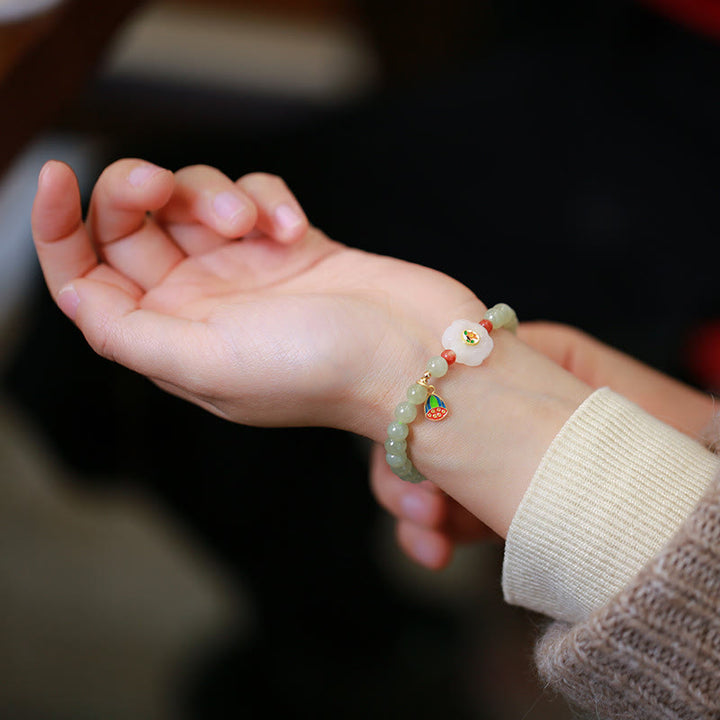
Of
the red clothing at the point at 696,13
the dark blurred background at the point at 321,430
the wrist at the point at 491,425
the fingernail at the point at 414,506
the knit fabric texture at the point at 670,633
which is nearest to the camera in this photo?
the knit fabric texture at the point at 670,633

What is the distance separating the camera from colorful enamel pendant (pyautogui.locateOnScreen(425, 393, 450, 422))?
0.57m

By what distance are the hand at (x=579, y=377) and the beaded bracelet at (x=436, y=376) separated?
17 cm

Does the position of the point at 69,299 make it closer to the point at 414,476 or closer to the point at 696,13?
the point at 414,476

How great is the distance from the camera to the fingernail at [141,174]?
59cm

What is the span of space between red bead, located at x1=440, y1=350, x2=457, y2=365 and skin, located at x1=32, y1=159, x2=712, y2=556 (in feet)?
0.05

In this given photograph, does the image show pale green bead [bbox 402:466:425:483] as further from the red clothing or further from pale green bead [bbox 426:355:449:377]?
the red clothing

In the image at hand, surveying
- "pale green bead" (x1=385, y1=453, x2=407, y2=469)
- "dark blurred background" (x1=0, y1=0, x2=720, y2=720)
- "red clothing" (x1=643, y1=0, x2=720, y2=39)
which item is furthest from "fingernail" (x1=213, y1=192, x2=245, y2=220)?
"red clothing" (x1=643, y1=0, x2=720, y2=39)

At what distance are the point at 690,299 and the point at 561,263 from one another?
19 centimetres

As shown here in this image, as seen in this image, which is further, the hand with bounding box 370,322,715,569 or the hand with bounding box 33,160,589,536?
the hand with bounding box 370,322,715,569

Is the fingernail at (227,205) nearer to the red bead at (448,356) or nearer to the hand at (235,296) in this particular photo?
the hand at (235,296)

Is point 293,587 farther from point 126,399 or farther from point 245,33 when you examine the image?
point 245,33

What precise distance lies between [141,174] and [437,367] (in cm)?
28

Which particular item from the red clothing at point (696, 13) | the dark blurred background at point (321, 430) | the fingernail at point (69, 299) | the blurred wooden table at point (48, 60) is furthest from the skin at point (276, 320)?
the red clothing at point (696, 13)

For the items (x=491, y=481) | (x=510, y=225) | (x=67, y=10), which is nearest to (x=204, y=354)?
(x=491, y=481)
